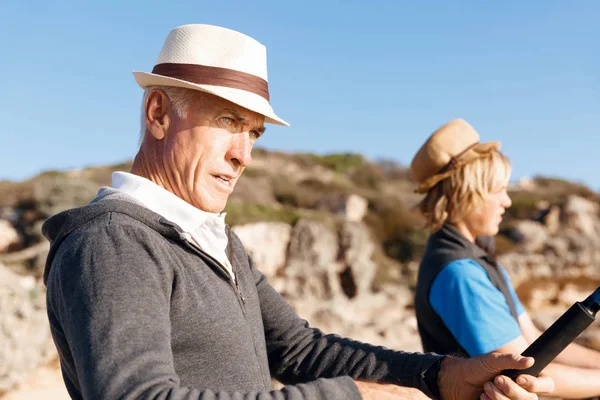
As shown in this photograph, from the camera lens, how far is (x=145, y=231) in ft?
5.13

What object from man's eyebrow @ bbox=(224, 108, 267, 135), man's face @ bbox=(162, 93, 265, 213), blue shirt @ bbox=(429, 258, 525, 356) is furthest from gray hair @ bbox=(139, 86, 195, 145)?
blue shirt @ bbox=(429, 258, 525, 356)

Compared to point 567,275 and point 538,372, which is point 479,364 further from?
point 567,275

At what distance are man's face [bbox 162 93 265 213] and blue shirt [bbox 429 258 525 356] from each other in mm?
1335

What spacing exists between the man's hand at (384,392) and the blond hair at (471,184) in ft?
5.42

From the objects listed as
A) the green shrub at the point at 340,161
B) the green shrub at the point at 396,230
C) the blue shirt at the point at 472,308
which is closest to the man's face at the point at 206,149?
the blue shirt at the point at 472,308

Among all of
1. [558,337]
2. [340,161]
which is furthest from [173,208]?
[340,161]

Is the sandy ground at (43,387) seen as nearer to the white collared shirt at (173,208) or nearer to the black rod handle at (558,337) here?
the white collared shirt at (173,208)

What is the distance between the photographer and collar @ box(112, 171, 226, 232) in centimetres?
179

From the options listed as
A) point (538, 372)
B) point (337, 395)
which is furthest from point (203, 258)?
point (538, 372)

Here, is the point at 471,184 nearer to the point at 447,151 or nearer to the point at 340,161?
the point at 447,151

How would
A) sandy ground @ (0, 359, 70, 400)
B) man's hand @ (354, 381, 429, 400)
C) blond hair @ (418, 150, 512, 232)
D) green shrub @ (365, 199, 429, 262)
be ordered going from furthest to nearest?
green shrub @ (365, 199, 429, 262) < sandy ground @ (0, 359, 70, 400) < blond hair @ (418, 150, 512, 232) < man's hand @ (354, 381, 429, 400)

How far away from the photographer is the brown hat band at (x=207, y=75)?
183 cm

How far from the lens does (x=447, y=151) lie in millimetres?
3250

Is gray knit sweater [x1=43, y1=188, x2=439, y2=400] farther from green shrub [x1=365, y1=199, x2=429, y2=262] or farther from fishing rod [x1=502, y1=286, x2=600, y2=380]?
green shrub [x1=365, y1=199, x2=429, y2=262]
